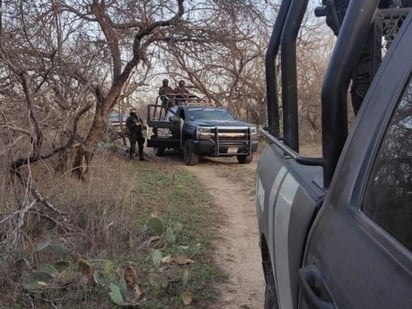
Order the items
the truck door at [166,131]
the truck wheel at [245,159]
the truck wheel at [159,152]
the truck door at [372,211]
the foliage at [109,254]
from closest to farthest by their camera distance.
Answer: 1. the truck door at [372,211]
2. the foliage at [109,254]
3. the truck wheel at [245,159]
4. the truck door at [166,131]
5. the truck wheel at [159,152]

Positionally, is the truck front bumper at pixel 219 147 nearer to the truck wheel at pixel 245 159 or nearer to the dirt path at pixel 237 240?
the truck wheel at pixel 245 159

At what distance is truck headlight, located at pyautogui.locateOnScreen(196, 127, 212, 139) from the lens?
15.5 metres

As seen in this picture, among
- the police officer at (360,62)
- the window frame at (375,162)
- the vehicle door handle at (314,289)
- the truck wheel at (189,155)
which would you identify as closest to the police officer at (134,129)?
the truck wheel at (189,155)

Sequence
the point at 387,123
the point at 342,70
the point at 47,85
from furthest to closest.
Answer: the point at 47,85 < the point at 342,70 < the point at 387,123

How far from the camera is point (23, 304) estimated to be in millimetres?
4805

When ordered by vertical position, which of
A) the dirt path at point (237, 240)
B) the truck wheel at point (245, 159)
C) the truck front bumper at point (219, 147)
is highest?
the truck front bumper at point (219, 147)

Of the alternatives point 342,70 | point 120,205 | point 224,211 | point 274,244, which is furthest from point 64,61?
point 342,70

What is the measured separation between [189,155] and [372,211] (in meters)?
14.6

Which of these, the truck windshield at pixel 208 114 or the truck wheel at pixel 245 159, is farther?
the truck windshield at pixel 208 114

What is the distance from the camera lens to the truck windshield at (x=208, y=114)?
16.9m

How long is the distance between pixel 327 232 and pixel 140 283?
Result: 3945 mm

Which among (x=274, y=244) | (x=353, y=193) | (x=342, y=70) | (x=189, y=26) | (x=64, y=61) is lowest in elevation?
(x=274, y=244)

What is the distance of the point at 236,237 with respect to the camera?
762cm

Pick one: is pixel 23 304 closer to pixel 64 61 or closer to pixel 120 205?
pixel 120 205
